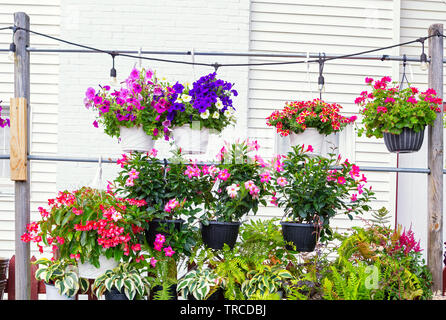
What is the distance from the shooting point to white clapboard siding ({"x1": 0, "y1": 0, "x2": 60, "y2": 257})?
5164 mm

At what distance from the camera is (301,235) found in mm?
3023

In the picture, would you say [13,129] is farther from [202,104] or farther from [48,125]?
[48,125]

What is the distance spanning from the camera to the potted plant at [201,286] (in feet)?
9.65

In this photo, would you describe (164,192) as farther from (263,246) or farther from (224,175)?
(263,246)

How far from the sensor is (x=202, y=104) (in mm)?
2945

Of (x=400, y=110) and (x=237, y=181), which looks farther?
(x=400, y=110)

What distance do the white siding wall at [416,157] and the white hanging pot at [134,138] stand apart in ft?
11.7

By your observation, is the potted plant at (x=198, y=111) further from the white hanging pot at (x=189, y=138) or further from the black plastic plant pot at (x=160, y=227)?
the black plastic plant pot at (x=160, y=227)

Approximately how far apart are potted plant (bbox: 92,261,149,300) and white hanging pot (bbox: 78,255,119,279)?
0.09ft

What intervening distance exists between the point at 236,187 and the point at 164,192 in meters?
0.50

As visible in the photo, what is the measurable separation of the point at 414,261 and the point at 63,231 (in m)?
2.29

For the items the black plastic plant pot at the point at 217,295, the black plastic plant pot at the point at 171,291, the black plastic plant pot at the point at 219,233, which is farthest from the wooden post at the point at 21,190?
the black plastic plant pot at the point at 219,233

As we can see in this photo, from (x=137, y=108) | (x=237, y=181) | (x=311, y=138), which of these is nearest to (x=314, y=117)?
(x=311, y=138)
